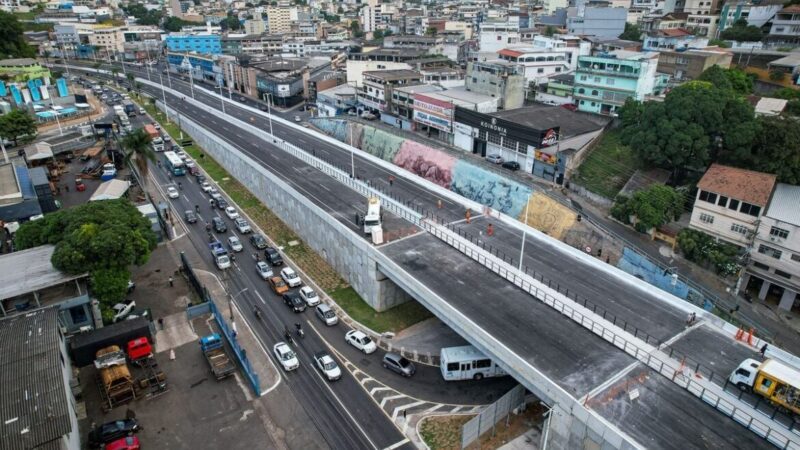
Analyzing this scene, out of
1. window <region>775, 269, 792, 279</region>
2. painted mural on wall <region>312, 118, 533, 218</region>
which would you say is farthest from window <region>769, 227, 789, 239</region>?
painted mural on wall <region>312, 118, 533, 218</region>

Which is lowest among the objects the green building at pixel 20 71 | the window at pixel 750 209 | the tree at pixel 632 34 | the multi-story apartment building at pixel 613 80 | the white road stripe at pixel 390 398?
the white road stripe at pixel 390 398

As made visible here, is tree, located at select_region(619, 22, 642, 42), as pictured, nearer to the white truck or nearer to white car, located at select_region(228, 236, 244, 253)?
the white truck

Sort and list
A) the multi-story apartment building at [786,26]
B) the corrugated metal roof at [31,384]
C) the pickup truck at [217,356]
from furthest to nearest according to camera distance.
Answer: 1. the multi-story apartment building at [786,26]
2. the pickup truck at [217,356]
3. the corrugated metal roof at [31,384]

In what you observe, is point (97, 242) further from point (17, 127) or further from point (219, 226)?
point (17, 127)

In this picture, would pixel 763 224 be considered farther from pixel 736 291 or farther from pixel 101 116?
pixel 101 116

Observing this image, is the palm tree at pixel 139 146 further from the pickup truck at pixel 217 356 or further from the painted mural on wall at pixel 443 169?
the painted mural on wall at pixel 443 169

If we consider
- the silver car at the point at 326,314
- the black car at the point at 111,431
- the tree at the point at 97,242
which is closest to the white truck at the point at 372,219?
the silver car at the point at 326,314

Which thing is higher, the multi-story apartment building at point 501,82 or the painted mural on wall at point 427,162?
the multi-story apartment building at point 501,82
